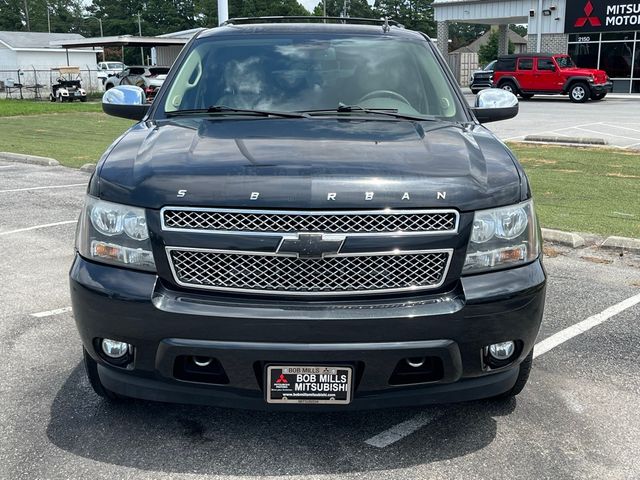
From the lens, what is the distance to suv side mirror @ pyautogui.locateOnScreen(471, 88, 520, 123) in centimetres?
461

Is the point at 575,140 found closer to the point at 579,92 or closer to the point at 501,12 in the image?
the point at 579,92

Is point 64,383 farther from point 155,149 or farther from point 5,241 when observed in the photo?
point 5,241

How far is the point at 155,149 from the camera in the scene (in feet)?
10.8

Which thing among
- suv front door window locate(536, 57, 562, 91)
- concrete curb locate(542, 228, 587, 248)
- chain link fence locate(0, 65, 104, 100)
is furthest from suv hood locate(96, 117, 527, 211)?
chain link fence locate(0, 65, 104, 100)

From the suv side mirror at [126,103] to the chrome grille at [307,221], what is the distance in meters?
1.92

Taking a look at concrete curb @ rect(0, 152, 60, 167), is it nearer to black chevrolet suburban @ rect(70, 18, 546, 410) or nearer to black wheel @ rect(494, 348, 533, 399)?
black chevrolet suburban @ rect(70, 18, 546, 410)

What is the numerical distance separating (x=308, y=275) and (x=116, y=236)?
804 millimetres

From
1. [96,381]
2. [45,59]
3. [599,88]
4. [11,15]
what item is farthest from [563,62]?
[11,15]

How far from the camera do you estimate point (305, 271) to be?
2855 millimetres

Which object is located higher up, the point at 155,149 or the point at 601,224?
the point at 155,149

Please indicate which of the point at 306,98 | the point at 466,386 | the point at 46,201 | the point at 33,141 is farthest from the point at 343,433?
the point at 33,141

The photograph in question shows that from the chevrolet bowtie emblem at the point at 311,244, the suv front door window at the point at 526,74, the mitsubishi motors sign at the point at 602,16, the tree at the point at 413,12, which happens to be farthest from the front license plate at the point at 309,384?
the tree at the point at 413,12

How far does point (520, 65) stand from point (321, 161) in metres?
31.1

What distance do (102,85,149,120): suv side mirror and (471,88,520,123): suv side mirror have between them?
207cm
